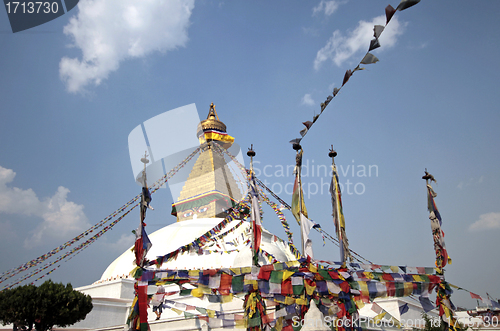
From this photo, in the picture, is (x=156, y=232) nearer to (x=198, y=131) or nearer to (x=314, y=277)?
(x=198, y=131)

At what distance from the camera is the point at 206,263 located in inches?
668

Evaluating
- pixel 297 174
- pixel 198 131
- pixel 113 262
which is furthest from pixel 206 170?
pixel 297 174

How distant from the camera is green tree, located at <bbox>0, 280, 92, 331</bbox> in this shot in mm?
11742

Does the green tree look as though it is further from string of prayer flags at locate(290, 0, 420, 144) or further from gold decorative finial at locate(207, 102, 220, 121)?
gold decorative finial at locate(207, 102, 220, 121)

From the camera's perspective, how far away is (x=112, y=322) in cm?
1662

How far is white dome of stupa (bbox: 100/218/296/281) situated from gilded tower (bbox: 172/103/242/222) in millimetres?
3155

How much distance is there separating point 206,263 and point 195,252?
160 centimetres

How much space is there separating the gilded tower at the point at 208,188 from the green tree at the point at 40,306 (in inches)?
545

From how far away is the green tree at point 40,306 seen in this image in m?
11.7

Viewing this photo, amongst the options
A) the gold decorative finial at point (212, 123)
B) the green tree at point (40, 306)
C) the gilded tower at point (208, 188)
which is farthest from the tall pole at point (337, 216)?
the gold decorative finial at point (212, 123)

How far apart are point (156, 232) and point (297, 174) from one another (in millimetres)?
15357

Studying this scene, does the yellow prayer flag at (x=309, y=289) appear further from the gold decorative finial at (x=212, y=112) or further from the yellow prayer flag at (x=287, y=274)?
the gold decorative finial at (x=212, y=112)

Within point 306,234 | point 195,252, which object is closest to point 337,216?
point 306,234

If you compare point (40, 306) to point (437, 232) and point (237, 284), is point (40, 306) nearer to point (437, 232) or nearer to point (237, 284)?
point (237, 284)
